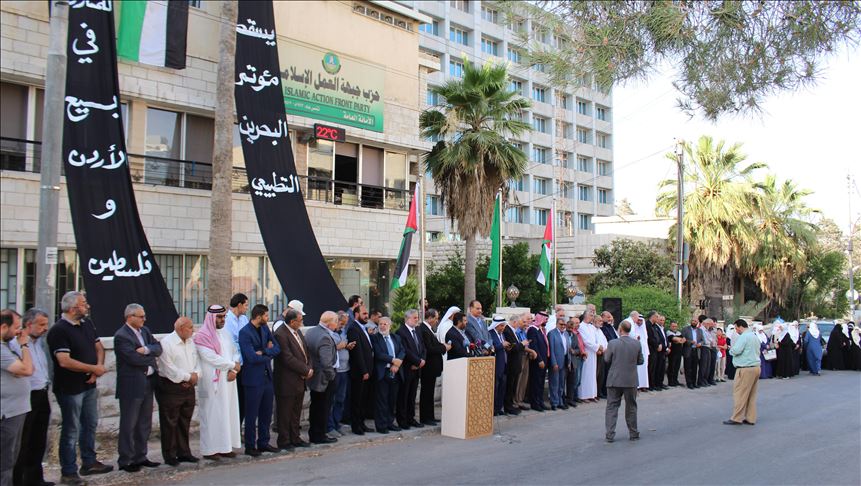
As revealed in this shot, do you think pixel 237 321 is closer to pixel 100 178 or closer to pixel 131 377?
pixel 131 377

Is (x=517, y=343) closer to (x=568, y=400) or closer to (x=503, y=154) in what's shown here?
(x=568, y=400)

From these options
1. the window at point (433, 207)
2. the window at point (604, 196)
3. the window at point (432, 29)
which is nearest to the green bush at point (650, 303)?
the window at point (433, 207)

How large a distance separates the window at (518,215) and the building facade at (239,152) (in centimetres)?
4141

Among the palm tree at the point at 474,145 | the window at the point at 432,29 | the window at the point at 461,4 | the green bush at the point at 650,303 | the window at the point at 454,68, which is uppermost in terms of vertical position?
the window at the point at 461,4

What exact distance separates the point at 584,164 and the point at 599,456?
63.7 metres

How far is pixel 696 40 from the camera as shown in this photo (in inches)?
258

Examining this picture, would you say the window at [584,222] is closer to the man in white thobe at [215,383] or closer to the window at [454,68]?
the window at [454,68]

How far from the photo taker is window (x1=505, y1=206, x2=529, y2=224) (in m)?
62.5

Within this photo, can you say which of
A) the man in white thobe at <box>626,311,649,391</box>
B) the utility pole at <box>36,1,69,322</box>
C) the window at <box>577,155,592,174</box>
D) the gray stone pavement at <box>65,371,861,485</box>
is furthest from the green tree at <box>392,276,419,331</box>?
the window at <box>577,155,592,174</box>

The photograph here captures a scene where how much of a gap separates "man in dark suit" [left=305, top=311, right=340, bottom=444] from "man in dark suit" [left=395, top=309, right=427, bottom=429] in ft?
4.81

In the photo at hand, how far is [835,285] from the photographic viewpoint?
42.0 metres

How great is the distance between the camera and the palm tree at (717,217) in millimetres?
30531

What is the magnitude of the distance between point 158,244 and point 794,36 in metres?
12.6

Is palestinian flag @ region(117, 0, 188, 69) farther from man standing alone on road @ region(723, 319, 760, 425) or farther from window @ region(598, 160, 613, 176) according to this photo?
window @ region(598, 160, 613, 176)
